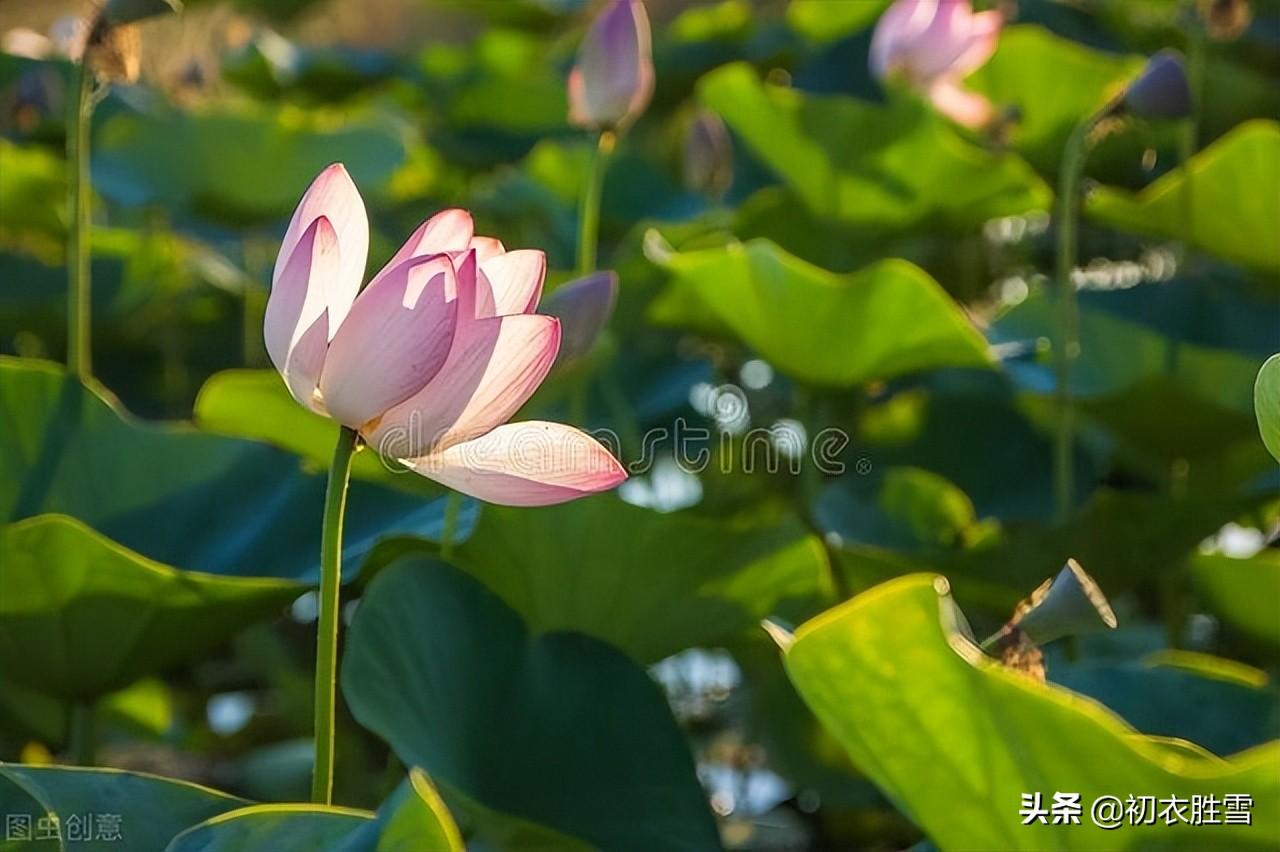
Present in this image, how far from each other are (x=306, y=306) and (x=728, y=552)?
0.35 m

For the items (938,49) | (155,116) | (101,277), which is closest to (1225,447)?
(938,49)

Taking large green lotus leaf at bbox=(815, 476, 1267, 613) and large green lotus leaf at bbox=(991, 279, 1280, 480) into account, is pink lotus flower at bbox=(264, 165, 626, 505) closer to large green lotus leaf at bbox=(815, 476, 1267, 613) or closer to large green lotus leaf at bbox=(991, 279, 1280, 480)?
large green lotus leaf at bbox=(815, 476, 1267, 613)

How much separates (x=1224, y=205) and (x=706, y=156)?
1.29 ft

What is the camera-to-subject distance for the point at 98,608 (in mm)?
740

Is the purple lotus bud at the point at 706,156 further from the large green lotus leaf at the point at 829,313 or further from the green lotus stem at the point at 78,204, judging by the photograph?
the green lotus stem at the point at 78,204

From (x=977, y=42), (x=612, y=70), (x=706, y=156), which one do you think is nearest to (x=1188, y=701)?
(x=612, y=70)

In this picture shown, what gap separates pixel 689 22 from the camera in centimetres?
219

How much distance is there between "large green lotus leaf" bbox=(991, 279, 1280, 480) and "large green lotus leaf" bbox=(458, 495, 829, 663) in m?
0.36

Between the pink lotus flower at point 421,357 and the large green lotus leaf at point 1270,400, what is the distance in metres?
0.22

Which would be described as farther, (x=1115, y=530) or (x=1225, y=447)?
(x=1225, y=447)

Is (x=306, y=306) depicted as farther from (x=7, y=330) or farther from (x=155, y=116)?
(x=155, y=116)

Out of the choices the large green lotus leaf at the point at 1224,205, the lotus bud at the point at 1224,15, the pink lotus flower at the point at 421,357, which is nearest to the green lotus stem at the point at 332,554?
the pink lotus flower at the point at 421,357

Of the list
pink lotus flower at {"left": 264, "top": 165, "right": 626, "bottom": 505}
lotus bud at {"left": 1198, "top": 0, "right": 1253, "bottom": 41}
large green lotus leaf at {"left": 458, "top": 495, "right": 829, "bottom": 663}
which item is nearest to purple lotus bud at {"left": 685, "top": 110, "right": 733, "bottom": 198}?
lotus bud at {"left": 1198, "top": 0, "right": 1253, "bottom": 41}

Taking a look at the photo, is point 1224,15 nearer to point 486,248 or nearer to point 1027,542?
point 1027,542
